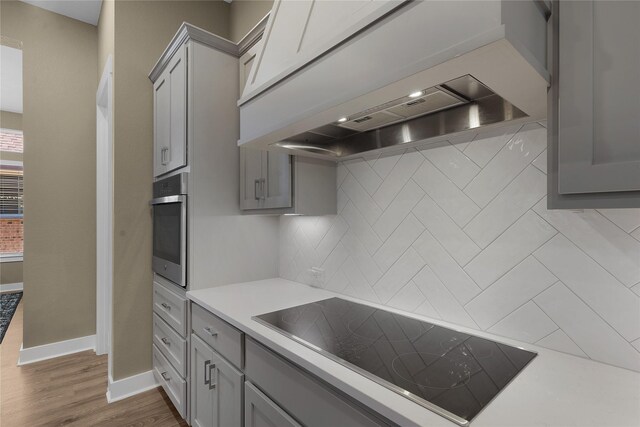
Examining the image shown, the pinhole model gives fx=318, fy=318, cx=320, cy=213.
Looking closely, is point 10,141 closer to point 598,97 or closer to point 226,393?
Answer: point 226,393

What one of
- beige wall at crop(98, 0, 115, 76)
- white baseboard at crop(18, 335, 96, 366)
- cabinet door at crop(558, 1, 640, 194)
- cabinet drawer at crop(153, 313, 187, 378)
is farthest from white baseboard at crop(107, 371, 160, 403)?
cabinet door at crop(558, 1, 640, 194)

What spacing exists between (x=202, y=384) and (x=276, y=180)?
1.11m

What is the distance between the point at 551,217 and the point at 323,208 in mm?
985

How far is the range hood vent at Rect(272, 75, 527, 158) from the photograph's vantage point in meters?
1.00

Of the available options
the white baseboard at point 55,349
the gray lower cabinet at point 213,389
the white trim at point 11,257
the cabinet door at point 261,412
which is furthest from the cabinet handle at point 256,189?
the white trim at point 11,257

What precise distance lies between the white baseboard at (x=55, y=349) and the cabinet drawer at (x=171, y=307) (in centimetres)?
132

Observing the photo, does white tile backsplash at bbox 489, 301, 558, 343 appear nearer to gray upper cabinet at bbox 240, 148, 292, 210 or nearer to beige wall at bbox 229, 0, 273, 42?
gray upper cabinet at bbox 240, 148, 292, 210

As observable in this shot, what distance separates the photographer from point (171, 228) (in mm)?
1982

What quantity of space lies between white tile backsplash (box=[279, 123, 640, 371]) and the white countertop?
0.08 metres

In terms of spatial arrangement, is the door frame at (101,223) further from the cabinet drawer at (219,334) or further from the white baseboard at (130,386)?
the cabinet drawer at (219,334)

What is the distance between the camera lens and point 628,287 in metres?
0.85

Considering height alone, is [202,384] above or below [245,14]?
below

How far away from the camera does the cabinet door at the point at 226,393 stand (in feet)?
4.31

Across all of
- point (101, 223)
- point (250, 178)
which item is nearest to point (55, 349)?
point (101, 223)
